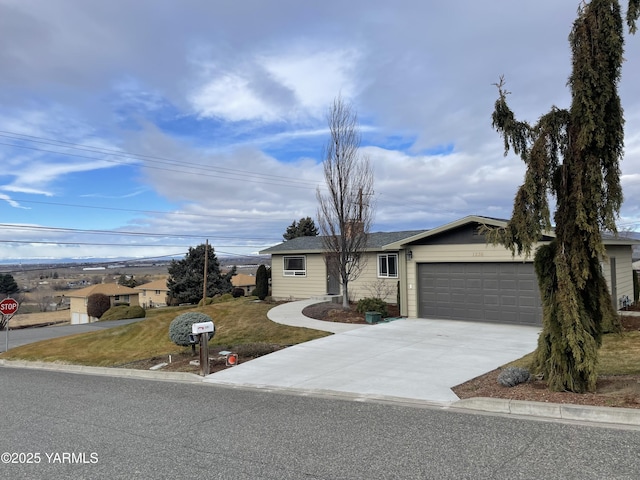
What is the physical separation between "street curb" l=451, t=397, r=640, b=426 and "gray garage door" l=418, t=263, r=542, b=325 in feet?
29.6

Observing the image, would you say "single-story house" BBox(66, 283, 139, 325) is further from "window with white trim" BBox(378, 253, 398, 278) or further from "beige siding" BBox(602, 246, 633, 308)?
"beige siding" BBox(602, 246, 633, 308)

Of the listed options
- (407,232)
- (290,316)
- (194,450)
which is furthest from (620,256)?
(194,450)

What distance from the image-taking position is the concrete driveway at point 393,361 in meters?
8.30

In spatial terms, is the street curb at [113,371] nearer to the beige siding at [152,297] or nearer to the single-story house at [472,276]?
the single-story house at [472,276]

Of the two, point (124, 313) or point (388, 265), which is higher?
point (388, 265)

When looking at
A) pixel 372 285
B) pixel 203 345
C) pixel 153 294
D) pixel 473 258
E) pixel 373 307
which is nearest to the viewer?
pixel 203 345

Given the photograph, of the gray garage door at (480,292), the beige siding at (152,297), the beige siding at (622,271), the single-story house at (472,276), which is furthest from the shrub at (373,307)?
the beige siding at (152,297)

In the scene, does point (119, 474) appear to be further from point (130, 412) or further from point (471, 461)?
point (471, 461)

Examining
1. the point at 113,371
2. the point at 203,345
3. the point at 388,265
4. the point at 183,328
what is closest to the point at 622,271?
the point at 388,265

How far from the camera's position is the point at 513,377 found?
745 centimetres

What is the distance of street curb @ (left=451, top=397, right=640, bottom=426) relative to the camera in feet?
18.3

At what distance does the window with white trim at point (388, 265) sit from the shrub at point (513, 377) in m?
14.1

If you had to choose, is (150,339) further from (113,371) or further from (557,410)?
(557,410)

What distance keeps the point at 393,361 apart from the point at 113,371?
719 cm
